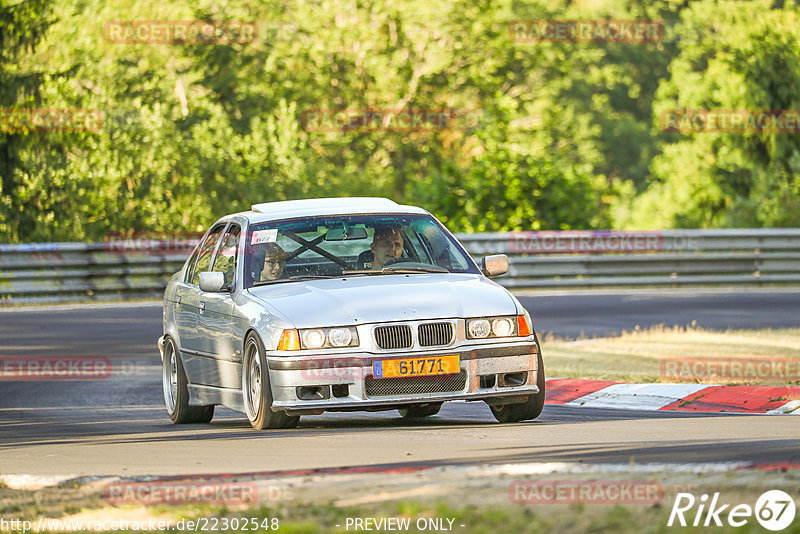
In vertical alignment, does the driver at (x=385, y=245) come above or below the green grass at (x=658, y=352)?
above

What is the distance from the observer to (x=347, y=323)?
9.71 m

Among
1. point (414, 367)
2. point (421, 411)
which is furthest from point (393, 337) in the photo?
point (421, 411)

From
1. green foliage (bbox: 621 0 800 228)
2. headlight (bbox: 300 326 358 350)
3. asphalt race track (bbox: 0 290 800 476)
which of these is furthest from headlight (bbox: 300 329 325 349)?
green foliage (bbox: 621 0 800 228)

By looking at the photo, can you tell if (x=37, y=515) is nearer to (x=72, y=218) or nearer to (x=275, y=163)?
(x=72, y=218)

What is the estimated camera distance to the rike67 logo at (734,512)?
562cm

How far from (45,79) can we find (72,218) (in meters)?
3.14

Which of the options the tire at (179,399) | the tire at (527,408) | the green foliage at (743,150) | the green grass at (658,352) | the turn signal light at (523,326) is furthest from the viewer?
the green foliage at (743,150)

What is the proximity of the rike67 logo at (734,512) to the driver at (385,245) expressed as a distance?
5031 mm

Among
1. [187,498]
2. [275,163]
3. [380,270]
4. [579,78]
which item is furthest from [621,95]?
[187,498]

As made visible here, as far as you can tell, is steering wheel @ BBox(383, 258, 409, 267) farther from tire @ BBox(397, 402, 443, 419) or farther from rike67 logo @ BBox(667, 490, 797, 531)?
rike67 logo @ BBox(667, 490, 797, 531)

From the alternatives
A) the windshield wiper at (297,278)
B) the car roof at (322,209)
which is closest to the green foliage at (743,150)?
the car roof at (322,209)

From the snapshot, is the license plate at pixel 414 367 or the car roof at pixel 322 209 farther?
the car roof at pixel 322 209

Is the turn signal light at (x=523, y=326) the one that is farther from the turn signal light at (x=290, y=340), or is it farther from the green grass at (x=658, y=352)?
the green grass at (x=658, y=352)

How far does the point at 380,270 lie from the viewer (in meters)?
10.7
